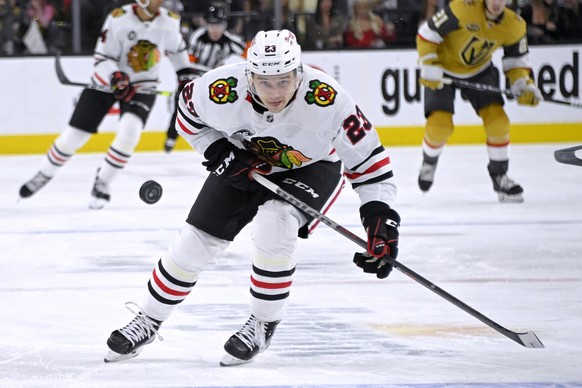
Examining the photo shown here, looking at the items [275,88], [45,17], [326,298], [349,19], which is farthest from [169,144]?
[275,88]

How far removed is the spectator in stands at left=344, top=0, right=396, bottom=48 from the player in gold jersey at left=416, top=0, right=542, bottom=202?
2632 mm

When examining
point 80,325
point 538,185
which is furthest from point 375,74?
point 80,325

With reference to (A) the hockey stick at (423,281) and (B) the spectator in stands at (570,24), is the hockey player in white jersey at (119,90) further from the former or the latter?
(B) the spectator in stands at (570,24)

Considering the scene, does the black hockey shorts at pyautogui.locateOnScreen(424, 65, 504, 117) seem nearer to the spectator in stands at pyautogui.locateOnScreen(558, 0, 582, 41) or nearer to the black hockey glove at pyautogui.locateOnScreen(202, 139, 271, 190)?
the spectator in stands at pyautogui.locateOnScreen(558, 0, 582, 41)

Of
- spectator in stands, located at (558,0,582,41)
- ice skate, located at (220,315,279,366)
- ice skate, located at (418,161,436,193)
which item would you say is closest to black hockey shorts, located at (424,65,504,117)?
ice skate, located at (418,161,436,193)

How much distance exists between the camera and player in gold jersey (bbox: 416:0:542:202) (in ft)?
19.8

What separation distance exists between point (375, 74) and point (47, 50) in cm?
244

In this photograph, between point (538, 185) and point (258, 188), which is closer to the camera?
point (258, 188)

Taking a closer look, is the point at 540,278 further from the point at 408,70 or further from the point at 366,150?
the point at 408,70

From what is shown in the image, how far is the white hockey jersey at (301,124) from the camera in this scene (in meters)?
→ 2.78

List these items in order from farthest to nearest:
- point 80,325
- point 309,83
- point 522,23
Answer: point 522,23, point 80,325, point 309,83

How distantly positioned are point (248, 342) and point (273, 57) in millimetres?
710

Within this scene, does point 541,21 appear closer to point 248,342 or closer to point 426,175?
point 426,175

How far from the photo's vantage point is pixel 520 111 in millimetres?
8953
